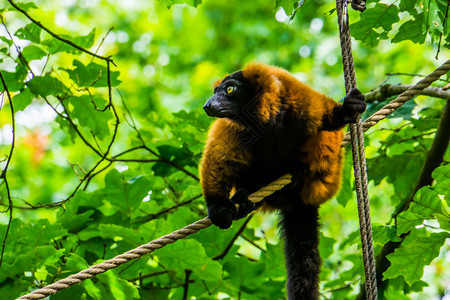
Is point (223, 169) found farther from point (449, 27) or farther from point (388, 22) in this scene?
point (449, 27)

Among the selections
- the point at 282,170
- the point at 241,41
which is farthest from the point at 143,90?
the point at 282,170

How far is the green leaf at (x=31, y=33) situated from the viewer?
3.25 m

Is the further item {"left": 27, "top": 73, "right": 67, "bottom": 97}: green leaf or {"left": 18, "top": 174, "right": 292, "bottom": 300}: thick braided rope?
{"left": 27, "top": 73, "right": 67, "bottom": 97}: green leaf

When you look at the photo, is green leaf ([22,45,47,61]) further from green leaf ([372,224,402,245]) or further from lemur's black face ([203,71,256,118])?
green leaf ([372,224,402,245])

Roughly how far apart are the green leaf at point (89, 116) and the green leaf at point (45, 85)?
0.53 feet

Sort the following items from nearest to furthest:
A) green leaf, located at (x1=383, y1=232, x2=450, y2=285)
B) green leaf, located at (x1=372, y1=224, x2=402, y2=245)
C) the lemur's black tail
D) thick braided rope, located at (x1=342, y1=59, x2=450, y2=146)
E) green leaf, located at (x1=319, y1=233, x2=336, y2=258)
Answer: thick braided rope, located at (x1=342, y1=59, x2=450, y2=146) < green leaf, located at (x1=383, y1=232, x2=450, y2=285) < green leaf, located at (x1=372, y1=224, x2=402, y2=245) < the lemur's black tail < green leaf, located at (x1=319, y1=233, x2=336, y2=258)

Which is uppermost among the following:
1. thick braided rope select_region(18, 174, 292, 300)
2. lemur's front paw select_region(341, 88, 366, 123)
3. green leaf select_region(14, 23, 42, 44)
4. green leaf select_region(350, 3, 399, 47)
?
green leaf select_region(14, 23, 42, 44)

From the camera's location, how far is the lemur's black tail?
10.4 feet

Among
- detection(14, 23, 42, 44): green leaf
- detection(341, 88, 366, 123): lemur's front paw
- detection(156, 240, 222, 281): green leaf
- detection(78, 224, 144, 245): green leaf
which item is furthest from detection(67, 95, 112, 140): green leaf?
detection(341, 88, 366, 123): lemur's front paw

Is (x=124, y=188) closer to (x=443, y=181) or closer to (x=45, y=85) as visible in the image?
(x=45, y=85)

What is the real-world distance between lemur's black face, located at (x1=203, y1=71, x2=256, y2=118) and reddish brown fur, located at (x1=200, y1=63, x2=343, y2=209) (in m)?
0.06

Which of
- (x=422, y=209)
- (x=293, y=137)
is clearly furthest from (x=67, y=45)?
(x=422, y=209)

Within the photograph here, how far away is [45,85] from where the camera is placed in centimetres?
338

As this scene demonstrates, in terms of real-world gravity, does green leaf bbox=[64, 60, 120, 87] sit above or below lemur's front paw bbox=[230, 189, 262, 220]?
above
